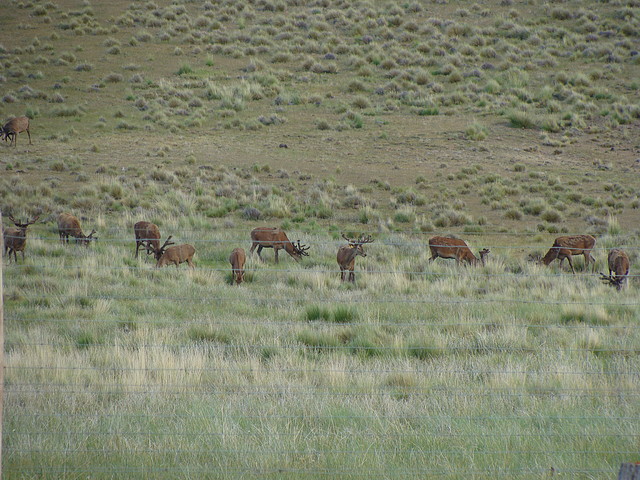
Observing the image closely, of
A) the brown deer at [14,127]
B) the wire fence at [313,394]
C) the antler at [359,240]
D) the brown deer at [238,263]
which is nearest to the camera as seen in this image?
the wire fence at [313,394]

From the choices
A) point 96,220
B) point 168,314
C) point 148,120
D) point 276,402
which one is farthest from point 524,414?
point 148,120

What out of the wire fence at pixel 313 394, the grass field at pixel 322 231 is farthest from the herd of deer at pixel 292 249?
the wire fence at pixel 313 394

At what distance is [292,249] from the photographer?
1619 cm

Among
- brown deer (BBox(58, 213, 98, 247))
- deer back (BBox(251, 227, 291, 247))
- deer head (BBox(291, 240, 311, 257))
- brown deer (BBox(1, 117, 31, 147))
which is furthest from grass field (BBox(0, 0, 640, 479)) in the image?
brown deer (BBox(1, 117, 31, 147))

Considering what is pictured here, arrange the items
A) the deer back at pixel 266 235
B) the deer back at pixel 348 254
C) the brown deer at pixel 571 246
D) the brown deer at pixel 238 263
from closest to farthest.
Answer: the brown deer at pixel 238 263
the deer back at pixel 348 254
the brown deer at pixel 571 246
the deer back at pixel 266 235

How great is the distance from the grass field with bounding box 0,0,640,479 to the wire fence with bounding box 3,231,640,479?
0.04 meters

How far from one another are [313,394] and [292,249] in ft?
31.3

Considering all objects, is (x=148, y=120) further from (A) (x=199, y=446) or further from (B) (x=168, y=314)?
(A) (x=199, y=446)

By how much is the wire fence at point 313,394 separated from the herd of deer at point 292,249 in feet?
9.52

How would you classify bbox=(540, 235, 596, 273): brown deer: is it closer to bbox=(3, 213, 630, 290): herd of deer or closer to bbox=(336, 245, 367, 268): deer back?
bbox=(3, 213, 630, 290): herd of deer

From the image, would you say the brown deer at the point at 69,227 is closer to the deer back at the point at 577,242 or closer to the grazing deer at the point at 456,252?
the grazing deer at the point at 456,252

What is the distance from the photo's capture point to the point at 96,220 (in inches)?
803

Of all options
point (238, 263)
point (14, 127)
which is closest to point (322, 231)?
point (238, 263)

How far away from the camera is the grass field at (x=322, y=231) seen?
228 inches
